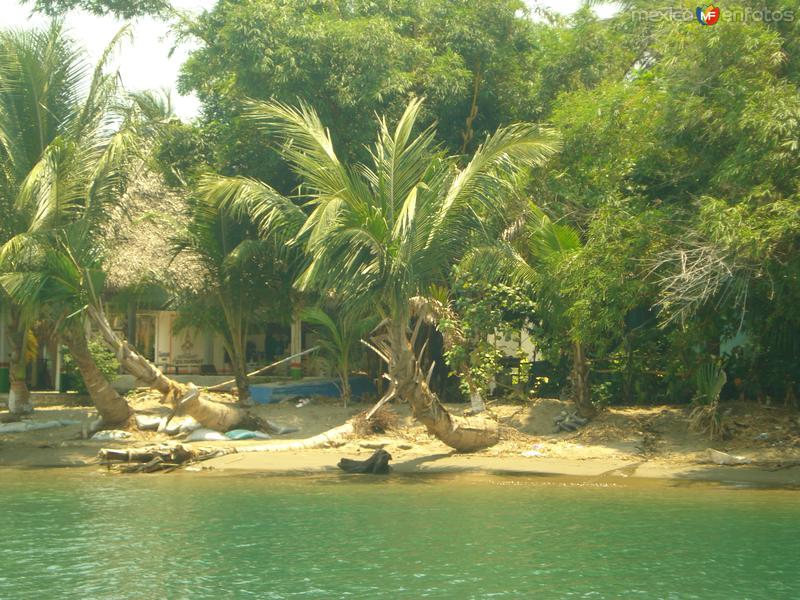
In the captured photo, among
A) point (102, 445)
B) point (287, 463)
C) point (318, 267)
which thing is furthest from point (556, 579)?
point (102, 445)

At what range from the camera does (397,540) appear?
29.8ft

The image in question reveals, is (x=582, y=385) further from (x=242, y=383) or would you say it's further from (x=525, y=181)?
(x=242, y=383)

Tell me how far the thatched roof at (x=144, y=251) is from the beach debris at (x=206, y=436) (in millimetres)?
3366

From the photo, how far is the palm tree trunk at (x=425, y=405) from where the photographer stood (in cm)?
1299

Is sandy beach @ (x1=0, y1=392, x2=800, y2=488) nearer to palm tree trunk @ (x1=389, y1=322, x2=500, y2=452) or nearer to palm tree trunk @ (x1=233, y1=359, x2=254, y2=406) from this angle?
palm tree trunk @ (x1=389, y1=322, x2=500, y2=452)

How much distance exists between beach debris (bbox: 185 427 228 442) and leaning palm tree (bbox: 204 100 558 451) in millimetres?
3928

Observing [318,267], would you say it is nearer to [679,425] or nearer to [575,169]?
[575,169]

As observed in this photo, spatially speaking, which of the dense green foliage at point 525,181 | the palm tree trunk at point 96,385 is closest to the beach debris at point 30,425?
the palm tree trunk at point 96,385

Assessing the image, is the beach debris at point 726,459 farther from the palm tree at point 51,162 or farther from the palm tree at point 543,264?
the palm tree at point 51,162

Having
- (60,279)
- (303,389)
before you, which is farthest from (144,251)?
(303,389)

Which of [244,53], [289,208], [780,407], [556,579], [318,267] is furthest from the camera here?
[244,53]

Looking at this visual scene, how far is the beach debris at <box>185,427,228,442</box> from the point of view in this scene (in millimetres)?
15906

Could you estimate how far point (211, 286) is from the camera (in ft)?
59.8

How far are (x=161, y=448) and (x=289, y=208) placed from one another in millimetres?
4045
